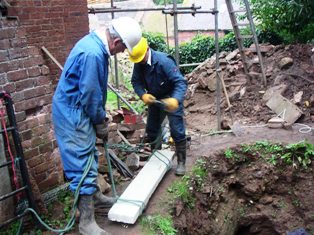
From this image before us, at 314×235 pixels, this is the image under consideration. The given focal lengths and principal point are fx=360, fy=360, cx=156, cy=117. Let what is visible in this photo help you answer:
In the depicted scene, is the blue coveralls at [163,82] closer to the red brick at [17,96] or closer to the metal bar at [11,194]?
the red brick at [17,96]

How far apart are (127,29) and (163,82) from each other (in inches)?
57.8

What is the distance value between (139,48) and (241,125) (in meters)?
4.13

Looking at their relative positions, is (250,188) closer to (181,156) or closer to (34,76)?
(181,156)

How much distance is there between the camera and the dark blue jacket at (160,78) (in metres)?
4.75

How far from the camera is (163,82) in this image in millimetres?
4895

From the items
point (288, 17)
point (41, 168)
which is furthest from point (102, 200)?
point (288, 17)

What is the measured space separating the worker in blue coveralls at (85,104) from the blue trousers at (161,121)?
60.6 inches

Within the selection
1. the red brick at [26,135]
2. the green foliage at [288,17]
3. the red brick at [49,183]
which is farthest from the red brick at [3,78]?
the green foliage at [288,17]

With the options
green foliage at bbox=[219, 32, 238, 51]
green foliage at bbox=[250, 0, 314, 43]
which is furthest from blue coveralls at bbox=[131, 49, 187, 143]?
green foliage at bbox=[219, 32, 238, 51]

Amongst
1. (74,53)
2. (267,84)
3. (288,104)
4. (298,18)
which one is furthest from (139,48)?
(298,18)

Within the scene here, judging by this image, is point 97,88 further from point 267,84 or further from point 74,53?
point 267,84

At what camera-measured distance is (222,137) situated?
6.95 metres

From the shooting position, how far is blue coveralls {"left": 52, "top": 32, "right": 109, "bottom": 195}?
136 inches

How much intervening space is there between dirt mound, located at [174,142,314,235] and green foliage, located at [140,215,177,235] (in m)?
1.63
